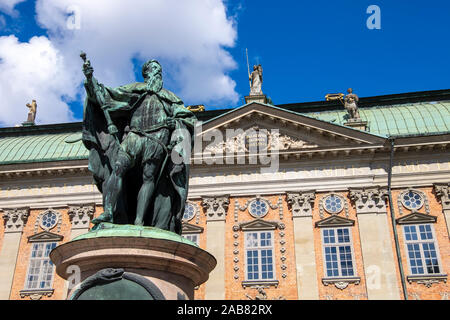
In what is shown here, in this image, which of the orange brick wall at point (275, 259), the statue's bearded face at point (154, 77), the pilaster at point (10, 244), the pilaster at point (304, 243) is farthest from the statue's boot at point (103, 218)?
the pilaster at point (10, 244)

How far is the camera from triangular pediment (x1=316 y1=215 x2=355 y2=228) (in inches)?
966

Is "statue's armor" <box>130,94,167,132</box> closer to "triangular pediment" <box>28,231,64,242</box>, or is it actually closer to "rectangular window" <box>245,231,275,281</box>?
"rectangular window" <box>245,231,275,281</box>

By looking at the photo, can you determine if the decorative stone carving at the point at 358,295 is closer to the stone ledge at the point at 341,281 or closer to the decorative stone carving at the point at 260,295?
the stone ledge at the point at 341,281

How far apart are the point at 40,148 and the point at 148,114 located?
26.5 m


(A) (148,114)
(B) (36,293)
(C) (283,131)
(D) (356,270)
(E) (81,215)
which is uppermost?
(C) (283,131)

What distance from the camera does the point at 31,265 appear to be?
2647cm

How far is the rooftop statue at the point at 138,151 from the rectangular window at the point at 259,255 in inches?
709

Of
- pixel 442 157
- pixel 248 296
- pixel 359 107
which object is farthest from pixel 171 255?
pixel 359 107

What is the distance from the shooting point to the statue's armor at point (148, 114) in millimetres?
6871

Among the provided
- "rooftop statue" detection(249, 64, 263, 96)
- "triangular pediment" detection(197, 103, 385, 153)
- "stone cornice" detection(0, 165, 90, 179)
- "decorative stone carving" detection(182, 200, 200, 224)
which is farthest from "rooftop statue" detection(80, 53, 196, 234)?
"rooftop statue" detection(249, 64, 263, 96)

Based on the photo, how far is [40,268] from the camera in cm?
2630

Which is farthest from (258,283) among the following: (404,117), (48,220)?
(404,117)

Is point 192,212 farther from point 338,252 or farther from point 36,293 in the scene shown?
point 36,293
